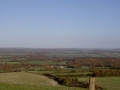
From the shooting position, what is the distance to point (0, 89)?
49.8 feet

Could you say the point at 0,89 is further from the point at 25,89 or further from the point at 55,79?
the point at 55,79

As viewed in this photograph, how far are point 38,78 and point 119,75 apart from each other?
2322 cm

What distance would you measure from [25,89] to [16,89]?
0.74m

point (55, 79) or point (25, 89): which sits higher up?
point (25, 89)

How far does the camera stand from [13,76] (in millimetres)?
52719

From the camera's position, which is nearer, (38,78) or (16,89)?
(16,89)

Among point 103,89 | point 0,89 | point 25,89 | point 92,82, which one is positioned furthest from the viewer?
point 103,89

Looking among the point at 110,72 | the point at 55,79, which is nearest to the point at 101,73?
the point at 110,72

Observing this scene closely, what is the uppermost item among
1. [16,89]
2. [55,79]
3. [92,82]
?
[92,82]

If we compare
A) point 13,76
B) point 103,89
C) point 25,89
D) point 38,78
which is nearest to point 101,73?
point 38,78

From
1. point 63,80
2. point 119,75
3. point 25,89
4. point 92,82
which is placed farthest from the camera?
point 119,75

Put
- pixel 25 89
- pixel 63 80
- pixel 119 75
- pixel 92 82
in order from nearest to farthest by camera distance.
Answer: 1. pixel 92 82
2. pixel 25 89
3. pixel 63 80
4. pixel 119 75

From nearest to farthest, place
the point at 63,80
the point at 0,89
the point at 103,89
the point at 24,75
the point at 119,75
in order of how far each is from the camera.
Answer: the point at 0,89
the point at 103,89
the point at 63,80
the point at 24,75
the point at 119,75

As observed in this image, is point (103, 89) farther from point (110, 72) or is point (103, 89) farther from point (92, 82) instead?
point (110, 72)
